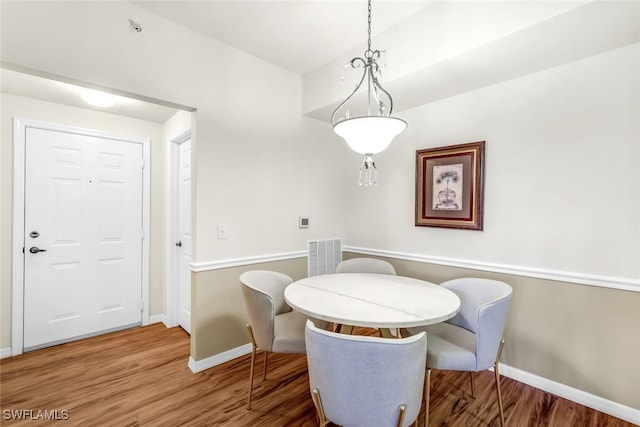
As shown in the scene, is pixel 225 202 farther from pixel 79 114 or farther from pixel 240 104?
pixel 79 114

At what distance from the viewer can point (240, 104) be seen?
248cm

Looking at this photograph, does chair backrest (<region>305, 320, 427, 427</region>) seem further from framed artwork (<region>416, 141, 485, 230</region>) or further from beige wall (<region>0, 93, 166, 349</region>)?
beige wall (<region>0, 93, 166, 349</region>)

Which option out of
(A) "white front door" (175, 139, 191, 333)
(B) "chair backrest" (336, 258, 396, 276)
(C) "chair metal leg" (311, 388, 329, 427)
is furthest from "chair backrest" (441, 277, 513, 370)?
(A) "white front door" (175, 139, 191, 333)

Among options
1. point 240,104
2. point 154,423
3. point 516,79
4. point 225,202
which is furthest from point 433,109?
point 154,423

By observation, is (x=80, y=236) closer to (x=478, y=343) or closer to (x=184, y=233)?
(x=184, y=233)

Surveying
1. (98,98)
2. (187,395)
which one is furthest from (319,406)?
(98,98)

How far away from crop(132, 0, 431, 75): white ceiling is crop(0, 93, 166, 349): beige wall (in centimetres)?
152

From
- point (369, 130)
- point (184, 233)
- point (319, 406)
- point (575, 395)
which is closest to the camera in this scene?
point (319, 406)

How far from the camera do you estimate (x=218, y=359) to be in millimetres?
2348

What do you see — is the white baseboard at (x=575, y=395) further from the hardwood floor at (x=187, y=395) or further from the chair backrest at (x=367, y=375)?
the chair backrest at (x=367, y=375)

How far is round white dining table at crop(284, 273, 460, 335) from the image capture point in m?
1.35

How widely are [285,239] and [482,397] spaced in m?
2.01

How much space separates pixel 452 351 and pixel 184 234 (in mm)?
2725

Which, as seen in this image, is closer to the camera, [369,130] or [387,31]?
[369,130]
